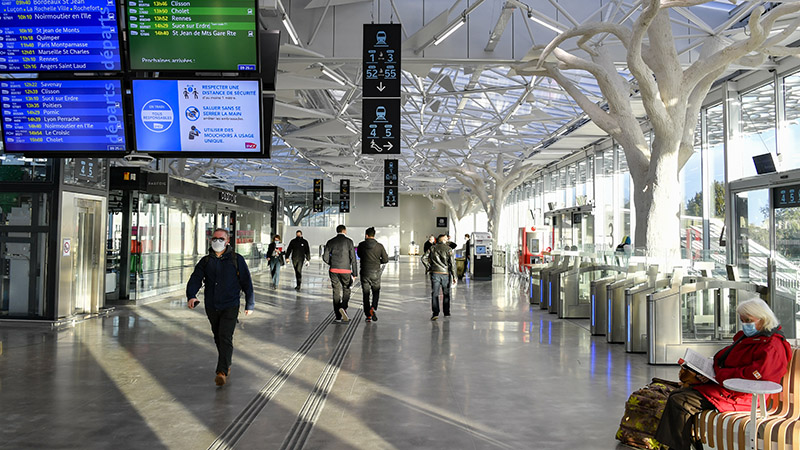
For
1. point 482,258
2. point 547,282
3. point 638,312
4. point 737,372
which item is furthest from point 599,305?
point 482,258

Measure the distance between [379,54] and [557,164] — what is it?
27089 millimetres

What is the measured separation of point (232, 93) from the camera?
19.7 ft

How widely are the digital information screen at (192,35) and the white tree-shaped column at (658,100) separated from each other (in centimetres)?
614

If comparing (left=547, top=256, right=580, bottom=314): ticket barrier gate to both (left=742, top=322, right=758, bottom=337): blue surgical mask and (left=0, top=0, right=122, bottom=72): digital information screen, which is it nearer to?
(left=742, top=322, right=758, bottom=337): blue surgical mask

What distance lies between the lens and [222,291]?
6.73 meters

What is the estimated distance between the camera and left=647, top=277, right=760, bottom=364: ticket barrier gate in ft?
26.7

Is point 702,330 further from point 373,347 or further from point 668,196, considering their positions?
point 373,347

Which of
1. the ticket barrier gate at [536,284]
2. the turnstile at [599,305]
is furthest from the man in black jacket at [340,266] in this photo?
the ticket barrier gate at [536,284]

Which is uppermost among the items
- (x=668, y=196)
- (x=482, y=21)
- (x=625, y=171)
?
(x=482, y=21)

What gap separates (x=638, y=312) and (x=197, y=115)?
6.63 meters

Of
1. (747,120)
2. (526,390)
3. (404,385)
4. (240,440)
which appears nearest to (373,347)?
(404,385)

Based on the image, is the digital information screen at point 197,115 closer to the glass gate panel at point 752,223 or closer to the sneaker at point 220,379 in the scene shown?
the sneaker at point 220,379

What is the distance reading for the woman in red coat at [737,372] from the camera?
4.07 meters

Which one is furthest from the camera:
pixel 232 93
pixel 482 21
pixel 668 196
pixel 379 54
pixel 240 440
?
pixel 482 21
